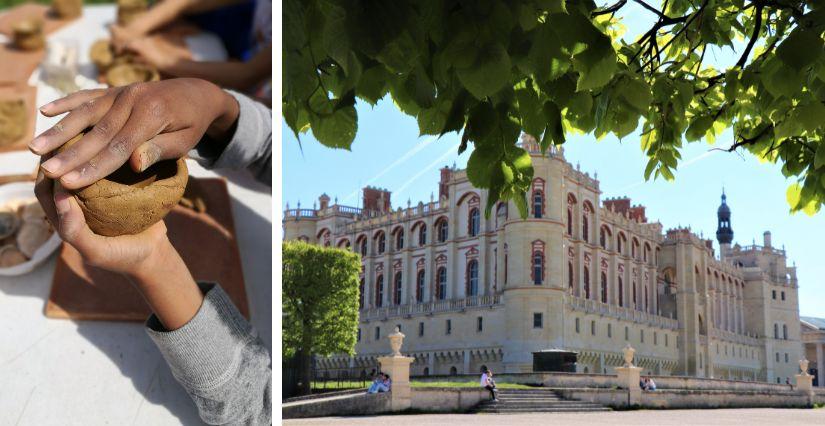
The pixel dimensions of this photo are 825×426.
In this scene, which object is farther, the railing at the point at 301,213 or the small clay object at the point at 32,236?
the railing at the point at 301,213

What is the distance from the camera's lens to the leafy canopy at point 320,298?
71.0ft

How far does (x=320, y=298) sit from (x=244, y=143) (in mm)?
20961

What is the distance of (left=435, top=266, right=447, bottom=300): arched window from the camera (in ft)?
117

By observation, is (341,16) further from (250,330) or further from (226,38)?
(226,38)

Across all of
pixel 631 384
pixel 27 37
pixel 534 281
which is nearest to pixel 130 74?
pixel 27 37

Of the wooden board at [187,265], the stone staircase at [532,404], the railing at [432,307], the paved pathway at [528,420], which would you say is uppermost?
the railing at [432,307]

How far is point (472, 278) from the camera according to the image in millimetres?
34719

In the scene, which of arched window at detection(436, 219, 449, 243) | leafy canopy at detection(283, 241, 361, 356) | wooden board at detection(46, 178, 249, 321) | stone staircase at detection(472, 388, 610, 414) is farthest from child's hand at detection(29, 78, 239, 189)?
arched window at detection(436, 219, 449, 243)

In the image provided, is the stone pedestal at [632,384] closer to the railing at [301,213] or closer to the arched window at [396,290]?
the arched window at [396,290]

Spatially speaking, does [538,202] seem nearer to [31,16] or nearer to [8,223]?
[31,16]

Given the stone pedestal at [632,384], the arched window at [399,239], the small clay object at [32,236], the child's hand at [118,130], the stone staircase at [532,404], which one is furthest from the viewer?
the arched window at [399,239]

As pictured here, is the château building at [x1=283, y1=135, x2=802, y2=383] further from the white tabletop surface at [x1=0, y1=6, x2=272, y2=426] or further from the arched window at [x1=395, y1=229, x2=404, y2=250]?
the white tabletop surface at [x1=0, y1=6, x2=272, y2=426]

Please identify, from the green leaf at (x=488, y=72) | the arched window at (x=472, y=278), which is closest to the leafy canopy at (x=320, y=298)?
the arched window at (x=472, y=278)

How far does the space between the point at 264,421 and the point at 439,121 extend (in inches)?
35.9
